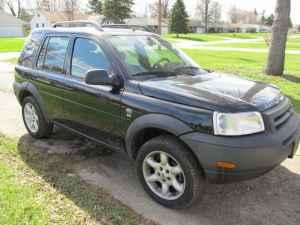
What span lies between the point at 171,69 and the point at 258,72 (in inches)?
302

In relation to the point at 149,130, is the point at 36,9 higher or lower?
higher

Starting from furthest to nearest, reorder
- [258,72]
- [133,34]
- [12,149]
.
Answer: [258,72], [12,149], [133,34]

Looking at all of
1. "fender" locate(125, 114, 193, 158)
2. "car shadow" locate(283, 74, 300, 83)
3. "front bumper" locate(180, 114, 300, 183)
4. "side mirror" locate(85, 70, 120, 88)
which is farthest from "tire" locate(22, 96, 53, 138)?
"car shadow" locate(283, 74, 300, 83)

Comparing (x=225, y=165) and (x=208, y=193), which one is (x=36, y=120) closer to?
(x=208, y=193)

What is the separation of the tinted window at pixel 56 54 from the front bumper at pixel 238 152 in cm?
227

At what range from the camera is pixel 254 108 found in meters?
3.18

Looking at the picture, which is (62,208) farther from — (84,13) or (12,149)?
(84,13)

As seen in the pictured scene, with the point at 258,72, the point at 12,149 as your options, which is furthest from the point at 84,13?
the point at 12,149

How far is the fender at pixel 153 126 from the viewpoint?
3.18 metres

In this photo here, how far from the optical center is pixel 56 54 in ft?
15.5

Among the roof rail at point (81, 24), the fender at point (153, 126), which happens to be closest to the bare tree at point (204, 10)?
the roof rail at point (81, 24)

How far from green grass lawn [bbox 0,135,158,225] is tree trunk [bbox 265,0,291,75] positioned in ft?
26.2

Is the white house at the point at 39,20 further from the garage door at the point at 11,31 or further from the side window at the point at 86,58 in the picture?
the side window at the point at 86,58

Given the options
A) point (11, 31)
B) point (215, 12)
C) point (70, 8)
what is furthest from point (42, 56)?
point (215, 12)
